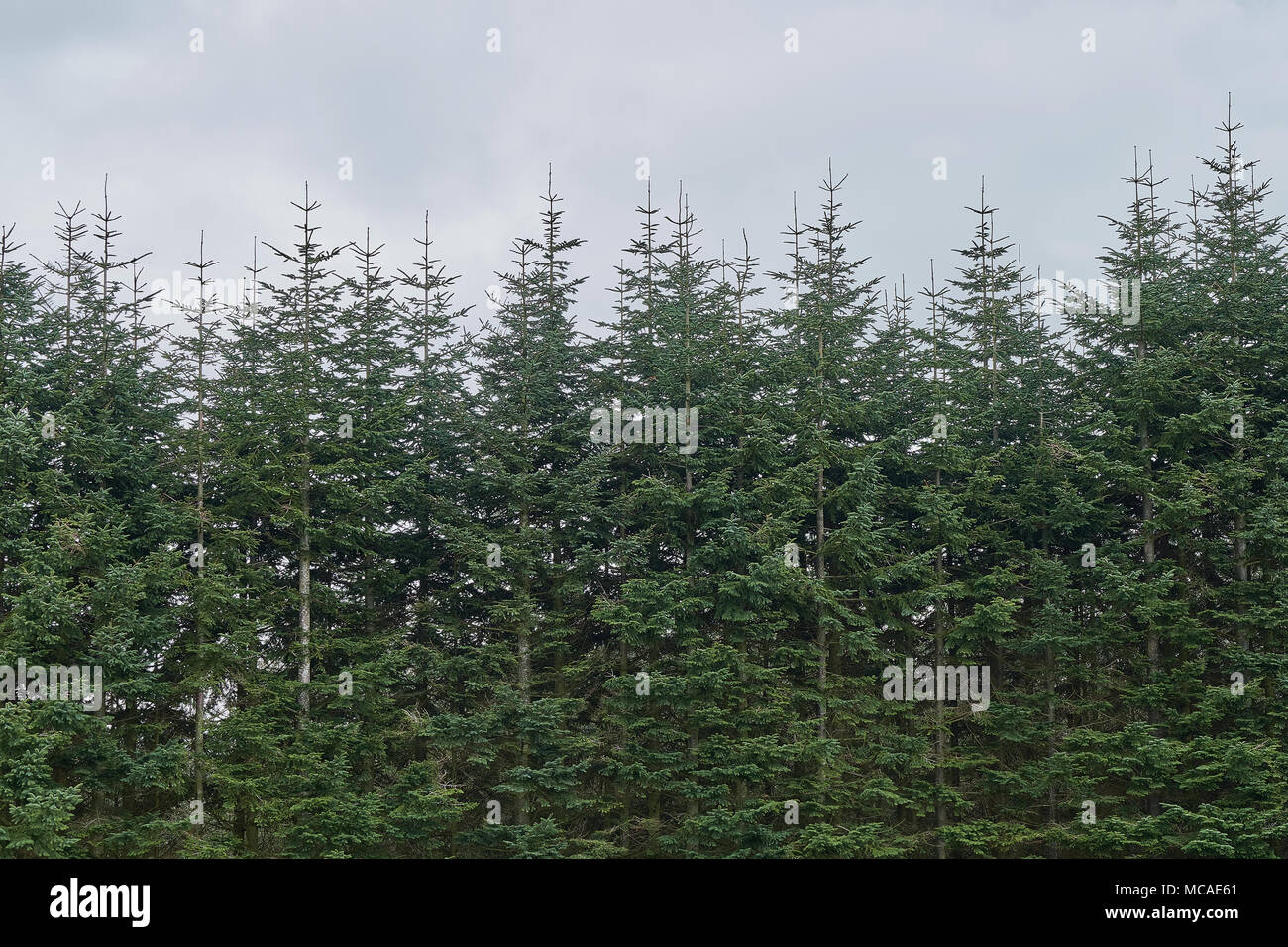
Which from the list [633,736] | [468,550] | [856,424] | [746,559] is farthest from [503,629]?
[856,424]

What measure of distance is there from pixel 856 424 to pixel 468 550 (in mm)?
9641

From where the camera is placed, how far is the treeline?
2170cm

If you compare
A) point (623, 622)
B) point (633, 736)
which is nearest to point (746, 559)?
point (623, 622)

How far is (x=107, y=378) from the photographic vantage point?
2386cm

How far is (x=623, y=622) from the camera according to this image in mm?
23016

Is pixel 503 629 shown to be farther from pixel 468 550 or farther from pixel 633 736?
pixel 633 736

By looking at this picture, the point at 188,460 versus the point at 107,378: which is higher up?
the point at 107,378

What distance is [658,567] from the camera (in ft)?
84.0

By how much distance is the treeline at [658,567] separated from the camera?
854 inches
